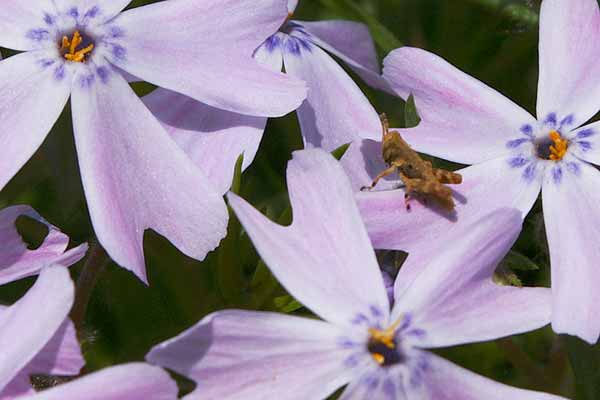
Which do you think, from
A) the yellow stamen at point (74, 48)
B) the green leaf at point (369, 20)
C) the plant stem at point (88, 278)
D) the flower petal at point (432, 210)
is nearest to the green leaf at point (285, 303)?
the flower petal at point (432, 210)

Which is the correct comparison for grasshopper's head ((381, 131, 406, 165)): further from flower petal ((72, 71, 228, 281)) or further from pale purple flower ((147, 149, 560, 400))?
flower petal ((72, 71, 228, 281))

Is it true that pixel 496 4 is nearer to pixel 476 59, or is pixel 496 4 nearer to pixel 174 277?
pixel 476 59

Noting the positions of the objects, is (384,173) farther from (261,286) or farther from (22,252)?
(22,252)

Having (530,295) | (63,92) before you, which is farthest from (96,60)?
(530,295)

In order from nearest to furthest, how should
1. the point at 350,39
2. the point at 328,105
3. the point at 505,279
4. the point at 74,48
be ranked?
1. the point at 505,279
2. the point at 74,48
3. the point at 328,105
4. the point at 350,39

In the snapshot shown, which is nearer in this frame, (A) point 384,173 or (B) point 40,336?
(B) point 40,336

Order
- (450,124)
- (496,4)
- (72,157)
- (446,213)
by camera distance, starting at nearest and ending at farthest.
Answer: (446,213) → (450,124) → (72,157) → (496,4)

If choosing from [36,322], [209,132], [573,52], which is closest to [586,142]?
[573,52]
